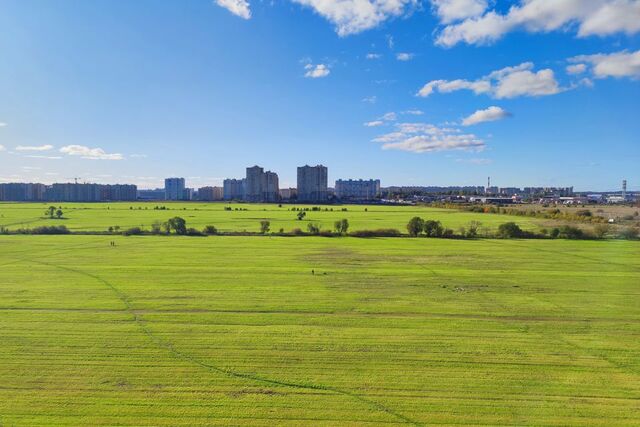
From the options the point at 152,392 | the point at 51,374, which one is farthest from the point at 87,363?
the point at 152,392

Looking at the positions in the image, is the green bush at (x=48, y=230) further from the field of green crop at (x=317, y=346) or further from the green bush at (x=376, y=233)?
the green bush at (x=376, y=233)

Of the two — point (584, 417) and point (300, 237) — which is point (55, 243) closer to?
point (300, 237)

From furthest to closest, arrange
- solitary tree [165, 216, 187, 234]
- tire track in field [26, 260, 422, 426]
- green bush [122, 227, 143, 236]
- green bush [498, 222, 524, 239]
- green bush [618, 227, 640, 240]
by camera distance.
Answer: solitary tree [165, 216, 187, 234] → green bush [122, 227, 143, 236] → green bush [498, 222, 524, 239] → green bush [618, 227, 640, 240] → tire track in field [26, 260, 422, 426]

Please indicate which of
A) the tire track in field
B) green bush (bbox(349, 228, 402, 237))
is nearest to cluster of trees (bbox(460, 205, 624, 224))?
green bush (bbox(349, 228, 402, 237))

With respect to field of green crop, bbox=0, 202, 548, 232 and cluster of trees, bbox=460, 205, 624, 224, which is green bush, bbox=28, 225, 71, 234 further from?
cluster of trees, bbox=460, 205, 624, 224

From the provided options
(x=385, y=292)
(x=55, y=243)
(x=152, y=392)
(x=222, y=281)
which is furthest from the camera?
(x=55, y=243)

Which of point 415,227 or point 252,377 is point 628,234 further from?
point 252,377

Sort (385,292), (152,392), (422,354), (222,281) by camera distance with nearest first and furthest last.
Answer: (152,392) < (422,354) < (385,292) < (222,281)

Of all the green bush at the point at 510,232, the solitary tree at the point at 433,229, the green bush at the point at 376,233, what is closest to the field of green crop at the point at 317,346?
the green bush at the point at 510,232

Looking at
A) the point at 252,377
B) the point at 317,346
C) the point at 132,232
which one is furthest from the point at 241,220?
the point at 252,377
